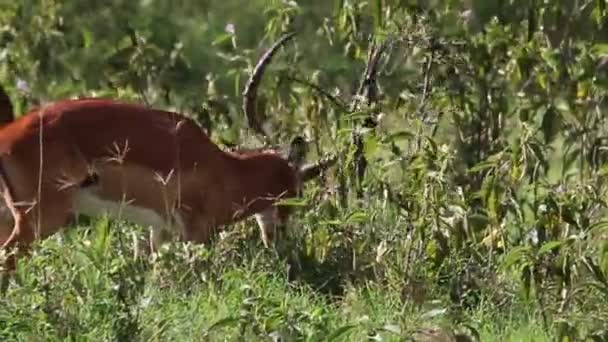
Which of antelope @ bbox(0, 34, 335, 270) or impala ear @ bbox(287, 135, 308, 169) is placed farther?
impala ear @ bbox(287, 135, 308, 169)

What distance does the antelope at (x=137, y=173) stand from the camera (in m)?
6.16

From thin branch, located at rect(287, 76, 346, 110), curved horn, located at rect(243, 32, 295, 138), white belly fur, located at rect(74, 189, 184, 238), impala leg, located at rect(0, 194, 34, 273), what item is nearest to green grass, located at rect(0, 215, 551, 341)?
impala leg, located at rect(0, 194, 34, 273)

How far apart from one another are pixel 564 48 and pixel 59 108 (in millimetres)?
2059

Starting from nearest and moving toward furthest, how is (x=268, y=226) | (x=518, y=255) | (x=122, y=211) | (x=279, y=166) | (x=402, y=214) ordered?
(x=518, y=255)
(x=402, y=214)
(x=122, y=211)
(x=268, y=226)
(x=279, y=166)

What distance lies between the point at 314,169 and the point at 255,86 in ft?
1.61

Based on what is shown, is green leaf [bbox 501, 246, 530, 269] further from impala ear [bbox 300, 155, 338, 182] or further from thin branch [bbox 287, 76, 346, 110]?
impala ear [bbox 300, 155, 338, 182]

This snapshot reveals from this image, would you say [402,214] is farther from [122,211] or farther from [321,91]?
[122,211]

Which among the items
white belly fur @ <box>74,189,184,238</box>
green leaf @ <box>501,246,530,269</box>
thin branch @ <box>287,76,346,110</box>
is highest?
thin branch @ <box>287,76,346,110</box>

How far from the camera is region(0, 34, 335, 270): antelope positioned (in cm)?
616

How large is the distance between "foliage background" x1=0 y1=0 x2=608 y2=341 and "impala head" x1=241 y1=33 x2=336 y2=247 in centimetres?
10

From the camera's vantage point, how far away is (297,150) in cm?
683

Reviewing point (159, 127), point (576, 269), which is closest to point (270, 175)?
point (159, 127)

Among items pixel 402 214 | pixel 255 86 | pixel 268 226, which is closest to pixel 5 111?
pixel 255 86

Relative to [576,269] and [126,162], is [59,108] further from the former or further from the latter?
[576,269]
